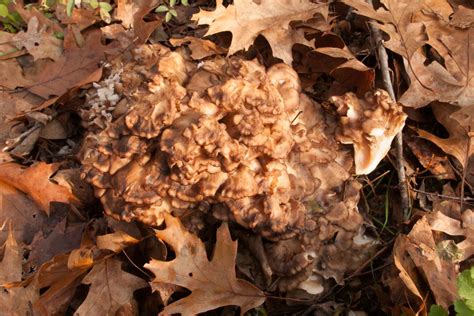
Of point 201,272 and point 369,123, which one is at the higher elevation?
point 369,123

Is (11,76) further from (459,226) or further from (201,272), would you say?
(459,226)

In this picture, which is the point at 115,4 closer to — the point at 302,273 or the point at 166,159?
the point at 166,159

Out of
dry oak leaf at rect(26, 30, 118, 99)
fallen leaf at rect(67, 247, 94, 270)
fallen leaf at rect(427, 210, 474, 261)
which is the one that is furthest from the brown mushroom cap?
dry oak leaf at rect(26, 30, 118, 99)

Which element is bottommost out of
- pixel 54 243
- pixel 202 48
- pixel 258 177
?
pixel 54 243

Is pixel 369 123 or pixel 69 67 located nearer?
pixel 369 123

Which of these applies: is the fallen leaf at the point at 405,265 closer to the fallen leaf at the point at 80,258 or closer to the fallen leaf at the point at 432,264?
the fallen leaf at the point at 432,264

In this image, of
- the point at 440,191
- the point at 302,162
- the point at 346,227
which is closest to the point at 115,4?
the point at 302,162

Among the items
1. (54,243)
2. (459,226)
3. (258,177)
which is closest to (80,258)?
(54,243)
